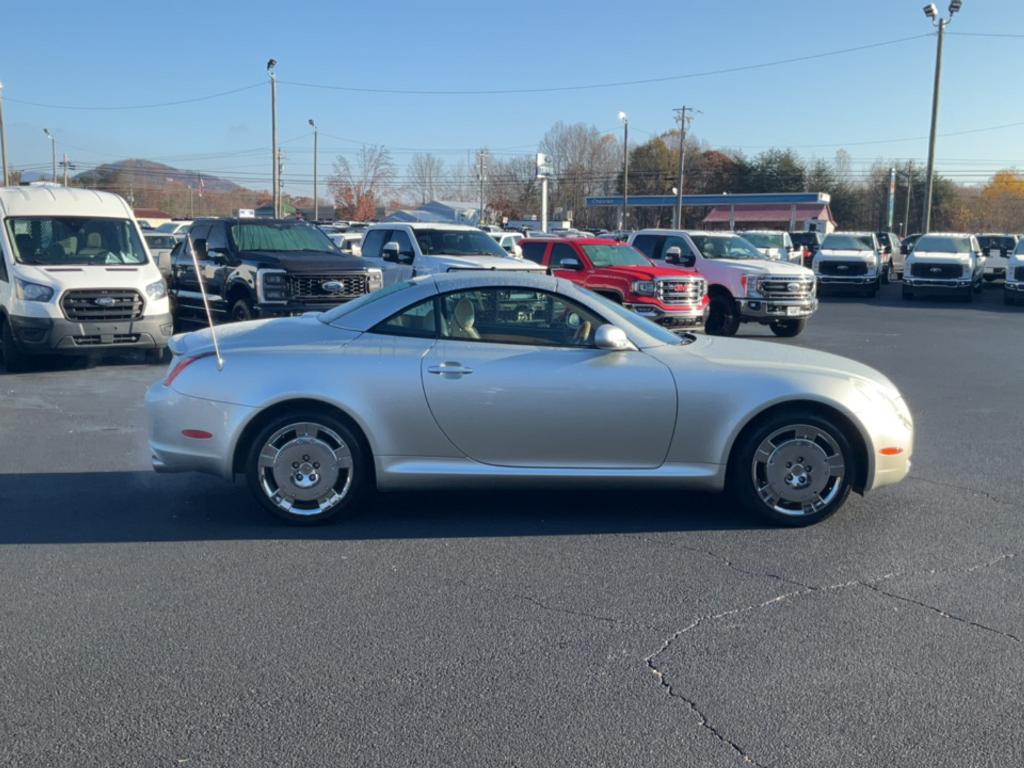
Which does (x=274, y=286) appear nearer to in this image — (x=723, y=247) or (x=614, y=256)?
(x=614, y=256)

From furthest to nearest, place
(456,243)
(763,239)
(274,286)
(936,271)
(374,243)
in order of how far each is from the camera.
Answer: (763,239)
(936,271)
(374,243)
(456,243)
(274,286)

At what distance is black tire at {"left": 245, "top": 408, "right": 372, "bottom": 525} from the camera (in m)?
6.15

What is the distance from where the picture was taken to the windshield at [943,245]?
3012 cm

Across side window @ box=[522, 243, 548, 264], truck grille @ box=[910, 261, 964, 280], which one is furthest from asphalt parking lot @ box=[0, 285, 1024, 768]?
truck grille @ box=[910, 261, 964, 280]

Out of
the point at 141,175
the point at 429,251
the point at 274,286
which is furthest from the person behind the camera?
the point at 141,175

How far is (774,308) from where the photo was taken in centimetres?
1755

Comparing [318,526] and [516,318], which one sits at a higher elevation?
[516,318]

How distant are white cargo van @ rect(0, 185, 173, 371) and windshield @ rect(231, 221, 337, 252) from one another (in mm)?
1900

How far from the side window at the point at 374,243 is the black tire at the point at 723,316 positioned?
6108 millimetres

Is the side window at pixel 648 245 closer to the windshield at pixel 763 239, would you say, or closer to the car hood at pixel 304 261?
the car hood at pixel 304 261

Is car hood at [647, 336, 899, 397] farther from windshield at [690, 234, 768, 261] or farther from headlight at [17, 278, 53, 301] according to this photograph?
windshield at [690, 234, 768, 261]

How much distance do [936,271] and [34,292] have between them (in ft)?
80.6

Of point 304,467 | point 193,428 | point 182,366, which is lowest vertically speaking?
point 304,467

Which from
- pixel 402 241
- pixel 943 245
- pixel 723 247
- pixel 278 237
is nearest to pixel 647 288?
pixel 723 247
